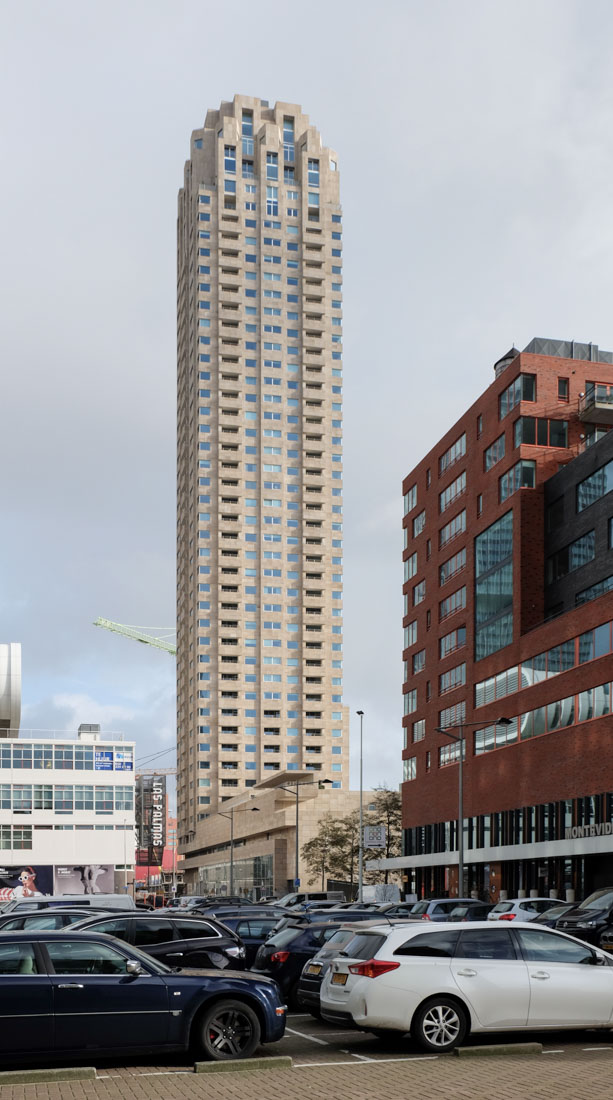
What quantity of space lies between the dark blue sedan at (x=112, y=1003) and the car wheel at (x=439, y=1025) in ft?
5.96

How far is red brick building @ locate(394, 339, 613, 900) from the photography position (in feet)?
194

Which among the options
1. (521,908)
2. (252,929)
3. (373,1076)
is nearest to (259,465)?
(521,908)

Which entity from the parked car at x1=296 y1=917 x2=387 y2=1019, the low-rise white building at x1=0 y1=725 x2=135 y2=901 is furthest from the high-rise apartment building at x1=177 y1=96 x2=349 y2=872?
the parked car at x1=296 y1=917 x2=387 y2=1019

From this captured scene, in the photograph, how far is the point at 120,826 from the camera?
11794 cm

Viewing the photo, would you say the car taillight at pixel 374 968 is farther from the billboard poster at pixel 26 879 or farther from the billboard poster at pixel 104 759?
the billboard poster at pixel 104 759

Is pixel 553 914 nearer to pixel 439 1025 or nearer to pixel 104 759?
pixel 439 1025

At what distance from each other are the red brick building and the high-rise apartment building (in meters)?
64.4

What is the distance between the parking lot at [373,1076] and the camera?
42.0ft

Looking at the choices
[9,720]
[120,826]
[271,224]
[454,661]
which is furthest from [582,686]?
[271,224]

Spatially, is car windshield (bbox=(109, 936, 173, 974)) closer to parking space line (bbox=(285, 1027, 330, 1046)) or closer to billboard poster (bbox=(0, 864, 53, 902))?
parking space line (bbox=(285, 1027, 330, 1046))

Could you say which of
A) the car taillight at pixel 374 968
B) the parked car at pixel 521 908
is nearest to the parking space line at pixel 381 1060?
the car taillight at pixel 374 968

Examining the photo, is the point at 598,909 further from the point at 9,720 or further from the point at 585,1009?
the point at 9,720

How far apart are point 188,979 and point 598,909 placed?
748 inches

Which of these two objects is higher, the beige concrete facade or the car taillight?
the car taillight
